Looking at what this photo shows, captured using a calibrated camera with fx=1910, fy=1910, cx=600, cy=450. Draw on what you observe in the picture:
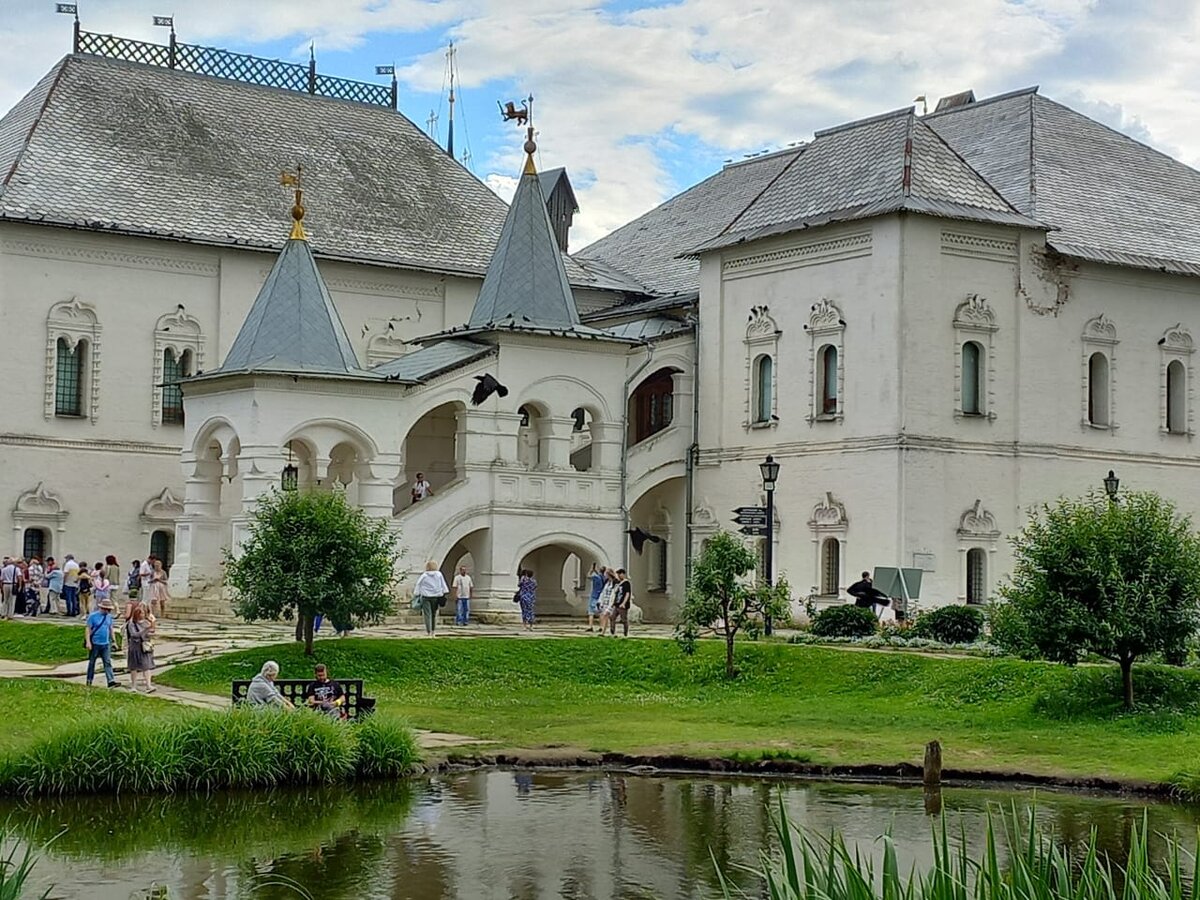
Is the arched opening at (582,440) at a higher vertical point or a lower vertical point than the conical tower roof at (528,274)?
lower

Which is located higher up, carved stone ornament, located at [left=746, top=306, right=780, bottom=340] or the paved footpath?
carved stone ornament, located at [left=746, top=306, right=780, bottom=340]

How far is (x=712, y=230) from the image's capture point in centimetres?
5141

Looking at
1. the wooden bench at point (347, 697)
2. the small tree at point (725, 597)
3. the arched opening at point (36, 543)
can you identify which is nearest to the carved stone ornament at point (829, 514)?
the small tree at point (725, 597)

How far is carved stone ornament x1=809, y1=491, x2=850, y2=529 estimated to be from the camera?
4088 centimetres

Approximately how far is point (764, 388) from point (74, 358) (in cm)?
1642

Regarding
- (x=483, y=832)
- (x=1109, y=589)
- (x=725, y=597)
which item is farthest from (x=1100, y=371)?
(x=483, y=832)

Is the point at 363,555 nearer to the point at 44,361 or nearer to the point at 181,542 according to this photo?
the point at 181,542

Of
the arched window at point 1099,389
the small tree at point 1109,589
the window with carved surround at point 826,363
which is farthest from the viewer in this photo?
the arched window at point 1099,389

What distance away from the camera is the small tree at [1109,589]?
25562 millimetres

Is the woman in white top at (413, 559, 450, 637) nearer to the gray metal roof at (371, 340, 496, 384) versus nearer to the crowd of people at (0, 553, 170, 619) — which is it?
the crowd of people at (0, 553, 170, 619)

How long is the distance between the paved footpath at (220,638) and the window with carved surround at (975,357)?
823 centimetres

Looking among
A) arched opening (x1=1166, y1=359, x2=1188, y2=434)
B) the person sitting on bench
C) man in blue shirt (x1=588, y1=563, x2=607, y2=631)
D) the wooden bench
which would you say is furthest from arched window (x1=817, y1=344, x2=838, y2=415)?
the person sitting on bench

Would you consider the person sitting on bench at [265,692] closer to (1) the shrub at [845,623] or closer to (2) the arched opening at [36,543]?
(1) the shrub at [845,623]

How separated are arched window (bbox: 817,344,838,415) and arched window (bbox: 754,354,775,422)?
152 cm
